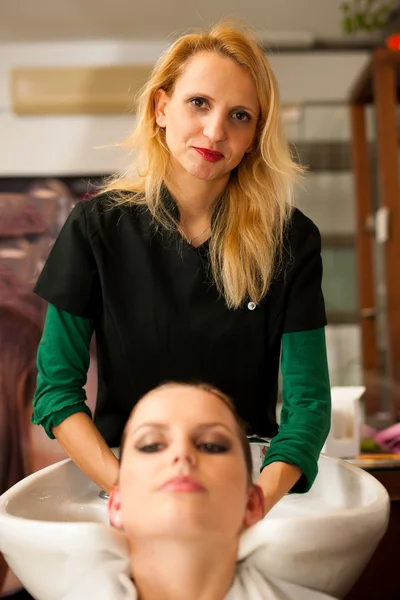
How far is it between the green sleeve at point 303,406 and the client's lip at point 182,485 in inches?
8.2

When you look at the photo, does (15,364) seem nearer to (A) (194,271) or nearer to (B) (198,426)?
(A) (194,271)

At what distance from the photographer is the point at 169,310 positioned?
38.6 inches

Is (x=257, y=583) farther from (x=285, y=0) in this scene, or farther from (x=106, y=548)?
(x=285, y=0)

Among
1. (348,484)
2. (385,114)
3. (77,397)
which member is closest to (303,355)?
(348,484)

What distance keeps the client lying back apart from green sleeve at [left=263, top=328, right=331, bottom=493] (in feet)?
0.46

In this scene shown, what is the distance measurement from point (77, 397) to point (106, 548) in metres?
0.26

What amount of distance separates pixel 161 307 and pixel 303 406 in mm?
231

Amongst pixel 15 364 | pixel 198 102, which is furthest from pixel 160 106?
pixel 15 364

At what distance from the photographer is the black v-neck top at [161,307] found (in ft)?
3.23

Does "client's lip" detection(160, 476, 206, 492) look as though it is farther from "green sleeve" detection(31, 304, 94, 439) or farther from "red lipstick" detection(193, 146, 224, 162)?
"red lipstick" detection(193, 146, 224, 162)

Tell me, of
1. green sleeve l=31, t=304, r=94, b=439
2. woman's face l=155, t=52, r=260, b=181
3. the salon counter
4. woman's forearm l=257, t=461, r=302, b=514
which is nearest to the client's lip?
woman's forearm l=257, t=461, r=302, b=514

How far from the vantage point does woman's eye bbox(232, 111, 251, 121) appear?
3.04 feet

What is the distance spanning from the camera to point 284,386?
991mm

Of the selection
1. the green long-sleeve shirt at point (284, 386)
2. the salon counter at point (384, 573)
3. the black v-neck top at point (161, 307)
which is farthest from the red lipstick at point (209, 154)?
the salon counter at point (384, 573)
